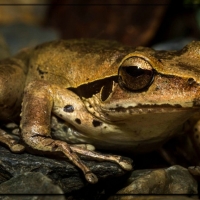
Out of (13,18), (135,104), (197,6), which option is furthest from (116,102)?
(13,18)

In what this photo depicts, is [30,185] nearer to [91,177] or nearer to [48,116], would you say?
[91,177]

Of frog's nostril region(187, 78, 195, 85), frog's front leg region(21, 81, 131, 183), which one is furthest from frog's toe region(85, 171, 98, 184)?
frog's nostril region(187, 78, 195, 85)

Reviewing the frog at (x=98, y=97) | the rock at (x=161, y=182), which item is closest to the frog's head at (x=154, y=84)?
the frog at (x=98, y=97)

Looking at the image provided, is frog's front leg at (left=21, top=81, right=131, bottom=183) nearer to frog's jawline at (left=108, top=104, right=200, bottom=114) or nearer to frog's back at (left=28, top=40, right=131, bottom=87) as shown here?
frog's back at (left=28, top=40, right=131, bottom=87)

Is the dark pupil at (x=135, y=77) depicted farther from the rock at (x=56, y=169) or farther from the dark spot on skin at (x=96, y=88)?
the rock at (x=56, y=169)

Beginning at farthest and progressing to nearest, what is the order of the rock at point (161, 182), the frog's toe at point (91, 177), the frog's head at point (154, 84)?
1. the rock at point (161, 182)
2. the frog's toe at point (91, 177)
3. the frog's head at point (154, 84)

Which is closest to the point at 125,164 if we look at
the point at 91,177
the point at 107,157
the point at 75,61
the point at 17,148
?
the point at 107,157
